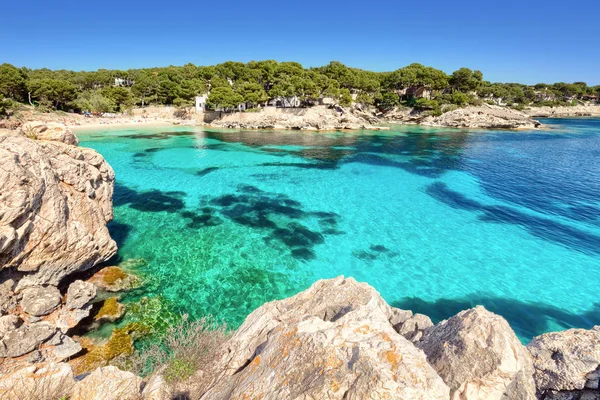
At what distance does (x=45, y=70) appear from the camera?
91062 mm

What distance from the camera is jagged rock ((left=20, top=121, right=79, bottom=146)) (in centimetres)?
1052

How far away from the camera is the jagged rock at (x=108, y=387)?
14.9ft

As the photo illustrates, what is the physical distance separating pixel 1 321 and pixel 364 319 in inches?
379

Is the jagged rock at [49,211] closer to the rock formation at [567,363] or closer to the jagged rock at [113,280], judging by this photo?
the jagged rock at [113,280]

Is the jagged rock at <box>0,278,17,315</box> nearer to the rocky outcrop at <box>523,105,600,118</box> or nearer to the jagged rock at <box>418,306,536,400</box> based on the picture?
the jagged rock at <box>418,306,536,400</box>

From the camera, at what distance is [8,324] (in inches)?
302

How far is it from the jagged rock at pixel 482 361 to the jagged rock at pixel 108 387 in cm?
487

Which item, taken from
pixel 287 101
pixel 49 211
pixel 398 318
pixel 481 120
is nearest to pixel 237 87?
pixel 287 101

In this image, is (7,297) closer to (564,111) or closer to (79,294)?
(79,294)

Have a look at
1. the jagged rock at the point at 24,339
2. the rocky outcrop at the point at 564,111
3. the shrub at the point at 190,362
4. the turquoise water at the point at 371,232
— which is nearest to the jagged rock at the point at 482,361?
the shrub at the point at 190,362

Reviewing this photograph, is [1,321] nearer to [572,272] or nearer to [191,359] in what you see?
[191,359]

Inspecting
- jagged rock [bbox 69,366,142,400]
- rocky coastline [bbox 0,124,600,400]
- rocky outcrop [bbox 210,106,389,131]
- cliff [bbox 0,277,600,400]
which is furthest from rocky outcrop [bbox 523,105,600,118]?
jagged rock [bbox 69,366,142,400]

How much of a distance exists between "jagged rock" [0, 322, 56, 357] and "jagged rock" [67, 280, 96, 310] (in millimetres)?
1128

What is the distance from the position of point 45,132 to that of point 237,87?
198 feet
